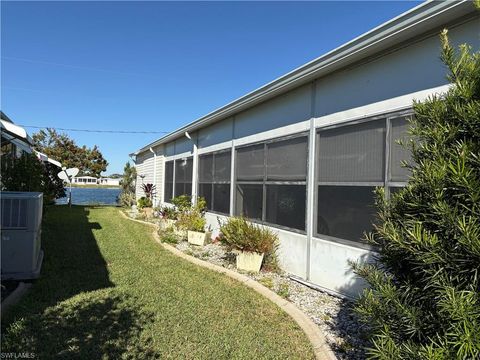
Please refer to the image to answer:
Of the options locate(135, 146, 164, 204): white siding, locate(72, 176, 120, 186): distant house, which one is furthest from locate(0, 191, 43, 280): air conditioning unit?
locate(72, 176, 120, 186): distant house

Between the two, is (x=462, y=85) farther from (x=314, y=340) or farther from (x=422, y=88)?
(x=314, y=340)

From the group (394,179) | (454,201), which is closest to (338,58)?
(394,179)

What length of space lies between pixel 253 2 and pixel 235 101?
8.64ft

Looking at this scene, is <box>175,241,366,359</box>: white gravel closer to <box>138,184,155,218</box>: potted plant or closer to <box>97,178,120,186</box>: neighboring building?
<box>138,184,155,218</box>: potted plant

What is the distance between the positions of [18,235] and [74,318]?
193 centimetres

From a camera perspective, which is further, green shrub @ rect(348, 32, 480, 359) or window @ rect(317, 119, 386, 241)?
window @ rect(317, 119, 386, 241)

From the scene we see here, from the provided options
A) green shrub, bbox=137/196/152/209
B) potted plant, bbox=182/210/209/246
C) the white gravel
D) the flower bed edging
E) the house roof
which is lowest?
the white gravel

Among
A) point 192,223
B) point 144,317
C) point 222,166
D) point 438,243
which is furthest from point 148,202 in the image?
point 438,243

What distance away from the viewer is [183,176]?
14.3 meters

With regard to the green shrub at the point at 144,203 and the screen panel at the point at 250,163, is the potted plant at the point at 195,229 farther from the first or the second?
the green shrub at the point at 144,203

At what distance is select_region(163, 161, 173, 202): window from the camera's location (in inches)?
635

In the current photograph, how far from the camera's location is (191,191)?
42.9 feet

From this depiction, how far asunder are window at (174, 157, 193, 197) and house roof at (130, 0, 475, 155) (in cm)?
624

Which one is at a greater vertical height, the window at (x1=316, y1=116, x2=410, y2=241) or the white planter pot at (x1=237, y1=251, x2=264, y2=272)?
the window at (x1=316, y1=116, x2=410, y2=241)
